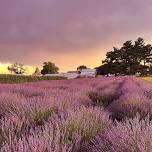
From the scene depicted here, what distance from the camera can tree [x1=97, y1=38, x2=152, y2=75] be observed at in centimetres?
8569

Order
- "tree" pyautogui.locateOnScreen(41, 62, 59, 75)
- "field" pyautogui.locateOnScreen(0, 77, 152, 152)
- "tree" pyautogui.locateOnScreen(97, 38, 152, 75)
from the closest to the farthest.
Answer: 1. "field" pyautogui.locateOnScreen(0, 77, 152, 152)
2. "tree" pyautogui.locateOnScreen(97, 38, 152, 75)
3. "tree" pyautogui.locateOnScreen(41, 62, 59, 75)

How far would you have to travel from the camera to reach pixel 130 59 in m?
87.4

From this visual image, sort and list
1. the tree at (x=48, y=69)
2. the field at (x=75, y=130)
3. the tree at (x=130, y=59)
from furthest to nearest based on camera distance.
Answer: the tree at (x=48, y=69), the tree at (x=130, y=59), the field at (x=75, y=130)

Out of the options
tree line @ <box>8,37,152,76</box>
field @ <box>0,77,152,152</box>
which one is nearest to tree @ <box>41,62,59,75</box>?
tree line @ <box>8,37,152,76</box>

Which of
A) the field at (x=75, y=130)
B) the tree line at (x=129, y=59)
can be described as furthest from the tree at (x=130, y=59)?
the field at (x=75, y=130)

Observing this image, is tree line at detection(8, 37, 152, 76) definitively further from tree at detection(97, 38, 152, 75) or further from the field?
the field

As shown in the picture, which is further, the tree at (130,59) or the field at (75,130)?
the tree at (130,59)

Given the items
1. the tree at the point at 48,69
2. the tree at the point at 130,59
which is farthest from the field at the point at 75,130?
the tree at the point at 48,69

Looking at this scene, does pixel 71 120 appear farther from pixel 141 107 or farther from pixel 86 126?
pixel 141 107

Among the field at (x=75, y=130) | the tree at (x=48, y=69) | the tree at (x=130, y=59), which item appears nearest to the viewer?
the field at (x=75, y=130)

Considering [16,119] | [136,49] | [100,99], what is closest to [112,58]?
[136,49]

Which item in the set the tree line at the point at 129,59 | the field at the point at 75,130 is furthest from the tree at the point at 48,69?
the field at the point at 75,130

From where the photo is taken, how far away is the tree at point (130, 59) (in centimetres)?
8569

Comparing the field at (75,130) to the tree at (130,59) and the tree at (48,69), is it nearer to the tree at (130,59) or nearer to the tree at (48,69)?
the tree at (130,59)
